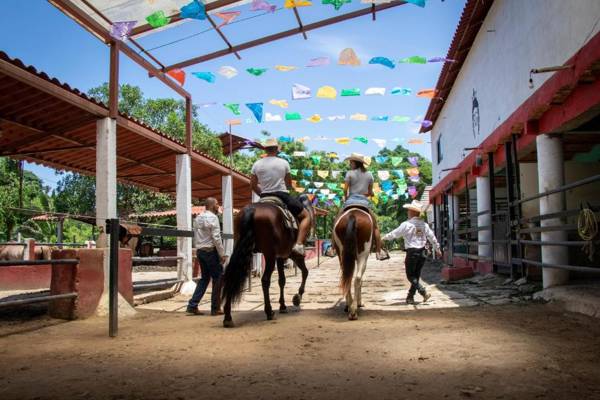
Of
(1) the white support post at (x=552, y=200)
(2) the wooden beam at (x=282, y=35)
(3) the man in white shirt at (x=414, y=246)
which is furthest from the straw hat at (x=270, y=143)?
(1) the white support post at (x=552, y=200)

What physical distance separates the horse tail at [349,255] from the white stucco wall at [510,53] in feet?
12.2

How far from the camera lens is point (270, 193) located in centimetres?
651

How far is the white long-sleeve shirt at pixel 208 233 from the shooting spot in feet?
22.9

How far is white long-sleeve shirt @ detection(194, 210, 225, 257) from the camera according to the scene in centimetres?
697

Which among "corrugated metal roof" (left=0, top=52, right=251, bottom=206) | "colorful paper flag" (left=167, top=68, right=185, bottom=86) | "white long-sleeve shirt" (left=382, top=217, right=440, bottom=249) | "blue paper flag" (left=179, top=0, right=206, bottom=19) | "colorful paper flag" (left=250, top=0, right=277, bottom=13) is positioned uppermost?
"colorful paper flag" (left=250, top=0, right=277, bottom=13)

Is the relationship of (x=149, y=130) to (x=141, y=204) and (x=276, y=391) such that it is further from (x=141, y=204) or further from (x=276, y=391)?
(x=141, y=204)

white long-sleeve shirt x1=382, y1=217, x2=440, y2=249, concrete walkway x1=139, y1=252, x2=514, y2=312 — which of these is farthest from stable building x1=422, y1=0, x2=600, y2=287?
white long-sleeve shirt x1=382, y1=217, x2=440, y2=249

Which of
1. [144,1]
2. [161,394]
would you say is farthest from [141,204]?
[161,394]

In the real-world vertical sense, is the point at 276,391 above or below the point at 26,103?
below

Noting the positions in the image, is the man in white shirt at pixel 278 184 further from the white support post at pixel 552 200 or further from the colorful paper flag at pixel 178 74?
the colorful paper flag at pixel 178 74

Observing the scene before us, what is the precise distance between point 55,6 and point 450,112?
43.0 feet

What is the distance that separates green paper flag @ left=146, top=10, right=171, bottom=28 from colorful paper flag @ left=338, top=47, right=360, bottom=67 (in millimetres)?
4192

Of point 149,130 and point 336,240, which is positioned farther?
point 149,130

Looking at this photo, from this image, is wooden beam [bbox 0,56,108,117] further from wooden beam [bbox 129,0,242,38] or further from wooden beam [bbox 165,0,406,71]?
wooden beam [bbox 165,0,406,71]
